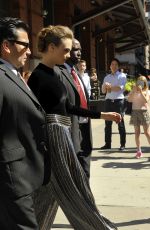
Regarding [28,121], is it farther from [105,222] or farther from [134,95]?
[134,95]

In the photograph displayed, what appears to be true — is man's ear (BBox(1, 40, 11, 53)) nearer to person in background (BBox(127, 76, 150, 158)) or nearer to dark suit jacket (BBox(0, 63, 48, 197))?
dark suit jacket (BBox(0, 63, 48, 197))

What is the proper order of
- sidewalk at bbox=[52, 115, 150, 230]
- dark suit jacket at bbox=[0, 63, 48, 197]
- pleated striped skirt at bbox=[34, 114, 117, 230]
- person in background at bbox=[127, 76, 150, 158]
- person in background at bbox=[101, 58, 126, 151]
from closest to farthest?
dark suit jacket at bbox=[0, 63, 48, 197], pleated striped skirt at bbox=[34, 114, 117, 230], sidewalk at bbox=[52, 115, 150, 230], person in background at bbox=[127, 76, 150, 158], person in background at bbox=[101, 58, 126, 151]

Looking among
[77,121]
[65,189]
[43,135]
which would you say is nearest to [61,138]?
[65,189]

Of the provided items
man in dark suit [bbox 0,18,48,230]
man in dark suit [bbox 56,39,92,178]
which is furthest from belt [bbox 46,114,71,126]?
man in dark suit [bbox 0,18,48,230]

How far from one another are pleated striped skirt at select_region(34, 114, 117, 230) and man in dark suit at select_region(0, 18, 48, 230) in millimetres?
818

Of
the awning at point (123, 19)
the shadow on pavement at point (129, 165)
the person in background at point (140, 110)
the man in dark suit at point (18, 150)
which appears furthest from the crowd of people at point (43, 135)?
the awning at point (123, 19)

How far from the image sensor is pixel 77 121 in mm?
4816

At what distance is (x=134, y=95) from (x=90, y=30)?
12129 mm

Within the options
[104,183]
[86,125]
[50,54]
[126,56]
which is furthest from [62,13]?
[126,56]

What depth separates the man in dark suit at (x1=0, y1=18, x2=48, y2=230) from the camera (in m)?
2.77

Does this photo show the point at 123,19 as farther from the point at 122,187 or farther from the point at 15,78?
the point at 15,78

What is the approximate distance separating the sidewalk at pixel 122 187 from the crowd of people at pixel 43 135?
2.06 feet

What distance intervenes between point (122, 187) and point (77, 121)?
2.01 m

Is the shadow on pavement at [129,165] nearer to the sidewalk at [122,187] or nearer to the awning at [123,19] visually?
the sidewalk at [122,187]
